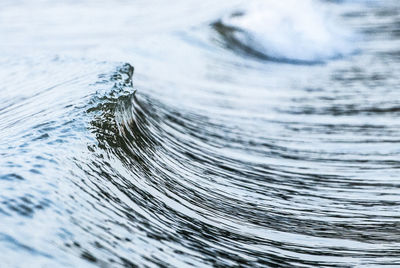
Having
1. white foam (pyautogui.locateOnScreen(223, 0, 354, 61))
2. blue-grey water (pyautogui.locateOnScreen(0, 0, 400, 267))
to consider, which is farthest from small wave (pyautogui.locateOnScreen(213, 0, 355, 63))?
blue-grey water (pyautogui.locateOnScreen(0, 0, 400, 267))

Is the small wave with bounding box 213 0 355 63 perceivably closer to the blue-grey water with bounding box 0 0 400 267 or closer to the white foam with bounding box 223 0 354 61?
the white foam with bounding box 223 0 354 61

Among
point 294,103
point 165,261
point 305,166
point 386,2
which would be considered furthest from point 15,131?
point 386,2

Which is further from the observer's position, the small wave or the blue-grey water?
the small wave

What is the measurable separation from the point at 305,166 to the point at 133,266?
2710 mm

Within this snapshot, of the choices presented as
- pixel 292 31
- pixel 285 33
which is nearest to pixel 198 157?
pixel 285 33

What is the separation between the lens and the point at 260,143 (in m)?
5.79

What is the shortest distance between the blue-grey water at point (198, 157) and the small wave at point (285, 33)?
23cm

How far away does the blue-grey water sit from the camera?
9.24ft

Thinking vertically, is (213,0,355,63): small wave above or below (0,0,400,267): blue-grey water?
above

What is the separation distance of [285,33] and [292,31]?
0.61 feet

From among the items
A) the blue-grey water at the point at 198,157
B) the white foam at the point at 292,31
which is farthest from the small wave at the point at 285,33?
the blue-grey water at the point at 198,157

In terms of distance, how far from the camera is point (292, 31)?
11.9m

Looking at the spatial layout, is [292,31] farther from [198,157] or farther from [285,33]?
[198,157]

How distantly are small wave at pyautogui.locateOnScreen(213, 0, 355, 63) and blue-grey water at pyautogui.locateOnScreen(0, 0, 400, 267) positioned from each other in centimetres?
23
